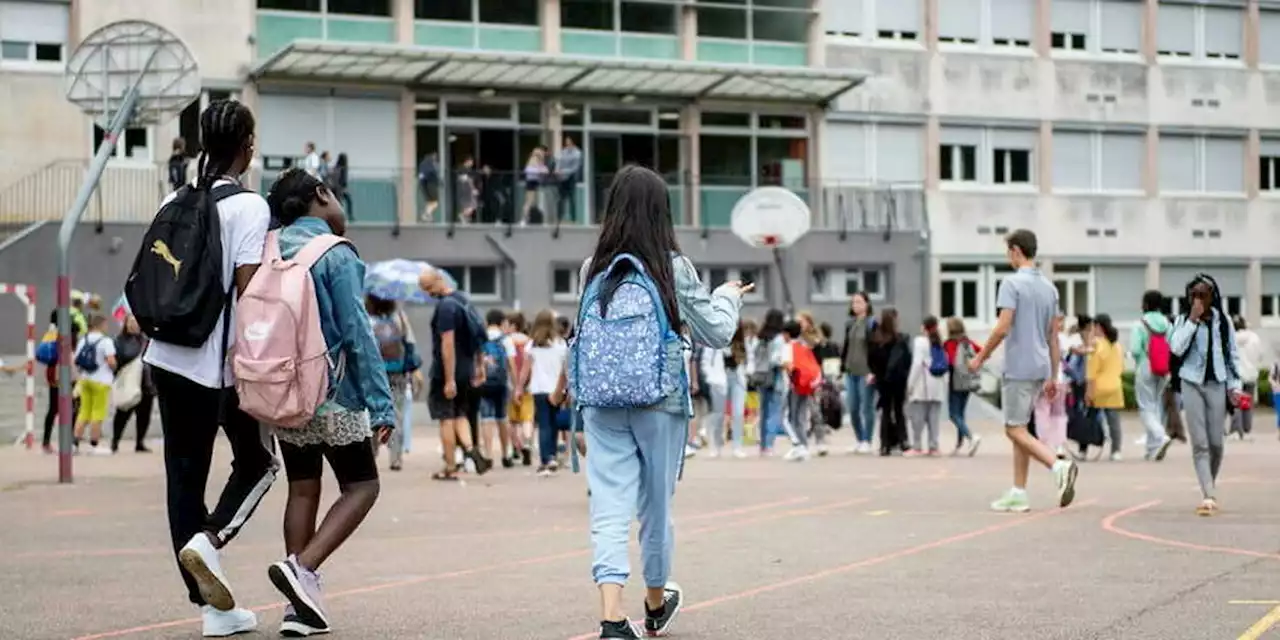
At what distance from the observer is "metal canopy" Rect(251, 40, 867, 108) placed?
4591 centimetres

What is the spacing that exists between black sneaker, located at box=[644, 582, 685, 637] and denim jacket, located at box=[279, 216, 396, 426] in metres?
1.21

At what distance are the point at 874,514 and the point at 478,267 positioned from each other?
31893mm

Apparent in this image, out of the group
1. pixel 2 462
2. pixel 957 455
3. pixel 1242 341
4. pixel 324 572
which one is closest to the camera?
pixel 324 572

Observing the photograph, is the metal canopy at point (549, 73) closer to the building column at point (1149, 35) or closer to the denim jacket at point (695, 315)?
the building column at point (1149, 35)

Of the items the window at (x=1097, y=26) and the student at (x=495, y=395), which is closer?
the student at (x=495, y=395)

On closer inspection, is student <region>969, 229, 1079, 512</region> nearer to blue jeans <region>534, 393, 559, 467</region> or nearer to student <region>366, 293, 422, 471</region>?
student <region>366, 293, 422, 471</region>

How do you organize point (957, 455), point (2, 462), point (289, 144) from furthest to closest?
point (289, 144) → point (957, 455) → point (2, 462)

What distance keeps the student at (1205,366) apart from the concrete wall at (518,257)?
28.7 metres

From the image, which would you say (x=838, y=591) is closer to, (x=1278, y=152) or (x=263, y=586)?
(x=263, y=586)

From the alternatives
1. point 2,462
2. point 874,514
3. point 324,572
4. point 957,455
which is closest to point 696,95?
point 957,455

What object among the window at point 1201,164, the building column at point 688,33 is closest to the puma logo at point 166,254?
the building column at point 688,33

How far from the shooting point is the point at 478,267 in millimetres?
48312

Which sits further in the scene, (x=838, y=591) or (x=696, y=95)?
(x=696, y=95)

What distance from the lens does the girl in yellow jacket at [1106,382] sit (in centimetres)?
2753
